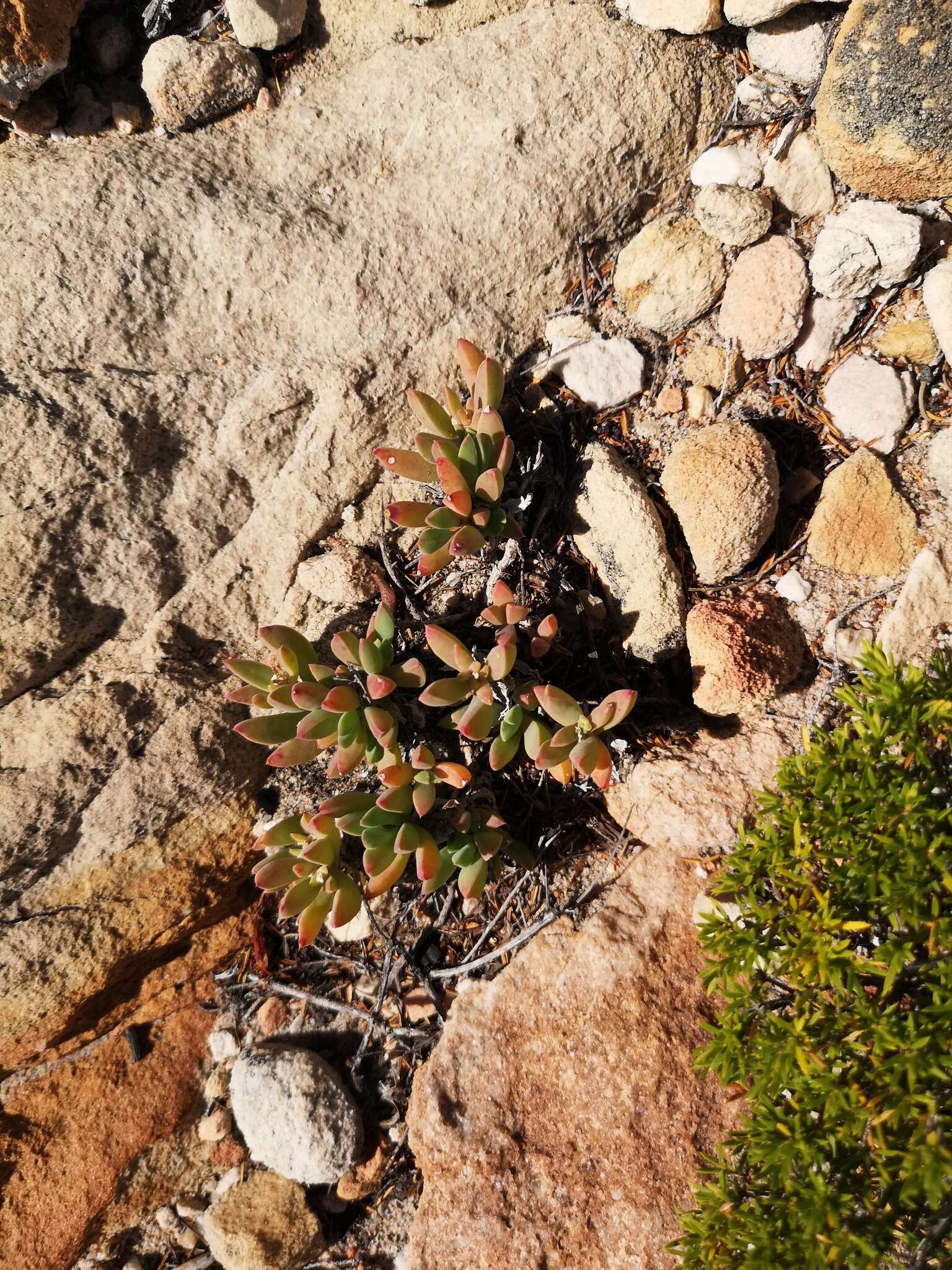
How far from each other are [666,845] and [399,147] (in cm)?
266

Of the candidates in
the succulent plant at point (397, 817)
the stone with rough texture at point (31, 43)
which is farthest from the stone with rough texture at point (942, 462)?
the stone with rough texture at point (31, 43)

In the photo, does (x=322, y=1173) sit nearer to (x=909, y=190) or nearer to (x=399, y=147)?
(x=399, y=147)

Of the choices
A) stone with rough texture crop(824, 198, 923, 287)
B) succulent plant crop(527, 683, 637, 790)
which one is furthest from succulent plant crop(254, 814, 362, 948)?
stone with rough texture crop(824, 198, 923, 287)

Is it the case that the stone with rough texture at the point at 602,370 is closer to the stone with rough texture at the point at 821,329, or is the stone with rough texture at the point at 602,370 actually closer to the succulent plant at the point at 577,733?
the stone with rough texture at the point at 821,329

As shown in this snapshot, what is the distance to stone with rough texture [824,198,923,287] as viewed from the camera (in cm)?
253

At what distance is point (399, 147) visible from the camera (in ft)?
9.27

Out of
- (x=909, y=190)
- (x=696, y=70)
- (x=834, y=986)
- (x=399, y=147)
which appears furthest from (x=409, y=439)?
(x=834, y=986)

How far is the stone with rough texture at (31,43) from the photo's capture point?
8.34 feet

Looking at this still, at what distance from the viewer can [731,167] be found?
9.29 ft

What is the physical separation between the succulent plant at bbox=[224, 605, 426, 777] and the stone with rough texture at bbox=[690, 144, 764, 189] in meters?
2.00

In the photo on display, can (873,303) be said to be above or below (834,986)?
above

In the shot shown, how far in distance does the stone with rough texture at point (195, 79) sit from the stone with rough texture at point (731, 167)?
168 centimetres

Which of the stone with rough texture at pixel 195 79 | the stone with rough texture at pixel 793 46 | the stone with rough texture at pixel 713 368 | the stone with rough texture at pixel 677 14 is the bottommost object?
the stone with rough texture at pixel 713 368

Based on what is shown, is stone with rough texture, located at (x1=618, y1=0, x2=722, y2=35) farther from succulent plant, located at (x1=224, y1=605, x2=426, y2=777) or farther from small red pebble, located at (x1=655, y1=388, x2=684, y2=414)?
succulent plant, located at (x1=224, y1=605, x2=426, y2=777)
